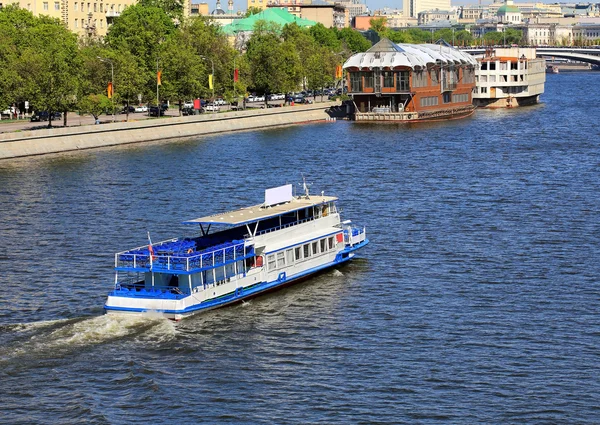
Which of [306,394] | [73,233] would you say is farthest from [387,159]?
[306,394]

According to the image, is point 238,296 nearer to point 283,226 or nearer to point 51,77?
point 283,226

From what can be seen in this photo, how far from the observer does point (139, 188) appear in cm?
9150

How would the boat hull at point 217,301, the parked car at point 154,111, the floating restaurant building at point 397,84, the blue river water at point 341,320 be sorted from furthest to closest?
the floating restaurant building at point 397,84, the parked car at point 154,111, the boat hull at point 217,301, the blue river water at point 341,320

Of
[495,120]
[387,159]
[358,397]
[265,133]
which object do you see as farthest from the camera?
[495,120]

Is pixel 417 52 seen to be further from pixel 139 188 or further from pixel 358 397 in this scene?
pixel 358 397

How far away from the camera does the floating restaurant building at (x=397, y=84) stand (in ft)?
563

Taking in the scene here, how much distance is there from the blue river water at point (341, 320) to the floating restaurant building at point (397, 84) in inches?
2997

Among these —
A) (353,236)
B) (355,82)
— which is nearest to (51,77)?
(355,82)

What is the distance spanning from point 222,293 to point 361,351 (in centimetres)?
926

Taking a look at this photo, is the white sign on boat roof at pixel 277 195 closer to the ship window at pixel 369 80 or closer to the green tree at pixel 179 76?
the green tree at pixel 179 76

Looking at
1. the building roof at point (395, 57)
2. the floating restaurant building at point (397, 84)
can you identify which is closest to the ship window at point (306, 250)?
the floating restaurant building at point (397, 84)

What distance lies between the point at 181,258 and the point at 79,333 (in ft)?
20.0

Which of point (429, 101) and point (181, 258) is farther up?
point (429, 101)

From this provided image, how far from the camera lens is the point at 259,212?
196 ft
